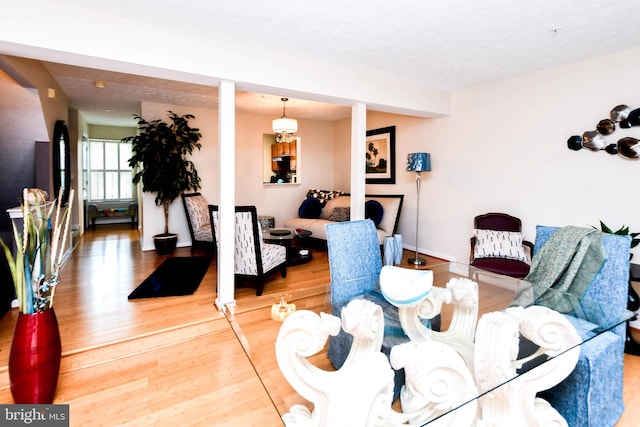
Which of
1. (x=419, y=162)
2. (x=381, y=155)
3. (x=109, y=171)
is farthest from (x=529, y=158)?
(x=109, y=171)

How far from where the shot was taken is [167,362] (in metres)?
2.20

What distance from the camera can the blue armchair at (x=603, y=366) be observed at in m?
1.49

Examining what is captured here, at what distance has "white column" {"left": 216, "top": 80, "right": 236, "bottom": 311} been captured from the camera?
293 centimetres

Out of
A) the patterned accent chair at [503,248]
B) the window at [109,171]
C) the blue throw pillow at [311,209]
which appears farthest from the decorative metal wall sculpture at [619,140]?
the window at [109,171]

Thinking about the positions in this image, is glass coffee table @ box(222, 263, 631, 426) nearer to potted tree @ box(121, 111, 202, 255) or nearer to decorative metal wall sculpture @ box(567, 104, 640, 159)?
decorative metal wall sculpture @ box(567, 104, 640, 159)

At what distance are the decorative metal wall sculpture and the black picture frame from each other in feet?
8.60

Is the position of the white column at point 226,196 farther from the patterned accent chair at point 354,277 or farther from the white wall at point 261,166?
the white wall at point 261,166

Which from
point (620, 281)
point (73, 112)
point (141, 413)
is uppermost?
point (73, 112)

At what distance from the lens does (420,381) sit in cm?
108

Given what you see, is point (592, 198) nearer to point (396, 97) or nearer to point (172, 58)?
point (396, 97)

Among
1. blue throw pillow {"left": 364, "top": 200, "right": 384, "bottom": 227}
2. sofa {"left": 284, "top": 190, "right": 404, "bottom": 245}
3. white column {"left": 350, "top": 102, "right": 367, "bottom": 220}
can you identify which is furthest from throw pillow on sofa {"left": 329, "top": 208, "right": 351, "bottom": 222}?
white column {"left": 350, "top": 102, "right": 367, "bottom": 220}

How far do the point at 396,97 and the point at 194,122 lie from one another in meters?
3.43

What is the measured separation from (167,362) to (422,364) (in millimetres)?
1855

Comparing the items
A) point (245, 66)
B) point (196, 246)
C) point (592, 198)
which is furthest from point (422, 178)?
point (196, 246)
